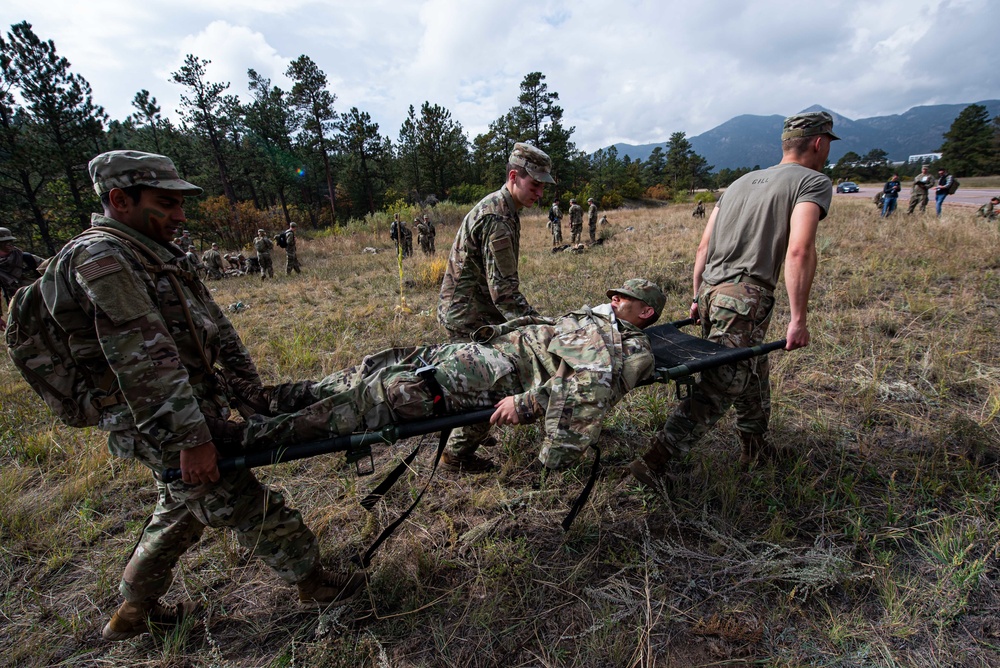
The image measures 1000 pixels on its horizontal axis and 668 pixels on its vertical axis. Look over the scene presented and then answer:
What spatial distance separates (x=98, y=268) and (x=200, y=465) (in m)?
0.78

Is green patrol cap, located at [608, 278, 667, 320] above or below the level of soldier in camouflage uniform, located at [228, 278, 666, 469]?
above

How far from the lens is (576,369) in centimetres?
199

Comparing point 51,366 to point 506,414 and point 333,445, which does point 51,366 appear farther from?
point 506,414

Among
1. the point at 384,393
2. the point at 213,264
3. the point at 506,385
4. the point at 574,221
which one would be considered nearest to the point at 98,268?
the point at 384,393

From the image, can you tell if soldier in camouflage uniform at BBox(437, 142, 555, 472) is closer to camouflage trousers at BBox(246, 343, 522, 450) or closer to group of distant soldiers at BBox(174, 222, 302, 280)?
camouflage trousers at BBox(246, 343, 522, 450)

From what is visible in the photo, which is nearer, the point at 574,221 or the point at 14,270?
the point at 14,270

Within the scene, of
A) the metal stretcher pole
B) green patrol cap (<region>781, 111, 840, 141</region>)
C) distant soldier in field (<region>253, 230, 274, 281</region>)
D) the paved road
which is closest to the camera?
the metal stretcher pole

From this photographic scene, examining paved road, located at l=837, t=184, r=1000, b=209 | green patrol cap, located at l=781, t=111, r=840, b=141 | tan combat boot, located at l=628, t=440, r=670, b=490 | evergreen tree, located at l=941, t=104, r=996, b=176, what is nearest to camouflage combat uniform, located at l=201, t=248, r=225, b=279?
tan combat boot, located at l=628, t=440, r=670, b=490

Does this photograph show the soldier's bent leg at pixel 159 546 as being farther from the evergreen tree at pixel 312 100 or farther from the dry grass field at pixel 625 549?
the evergreen tree at pixel 312 100

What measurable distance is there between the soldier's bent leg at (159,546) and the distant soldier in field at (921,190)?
16804mm

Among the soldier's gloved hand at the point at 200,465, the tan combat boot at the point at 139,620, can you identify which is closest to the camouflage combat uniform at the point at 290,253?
the tan combat boot at the point at 139,620

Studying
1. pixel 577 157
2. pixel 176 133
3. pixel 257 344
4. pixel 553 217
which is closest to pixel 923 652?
pixel 257 344

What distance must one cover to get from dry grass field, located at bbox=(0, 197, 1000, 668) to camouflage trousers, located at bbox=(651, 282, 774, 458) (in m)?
0.32

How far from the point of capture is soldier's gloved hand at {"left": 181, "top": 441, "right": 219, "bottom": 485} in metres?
1.60
